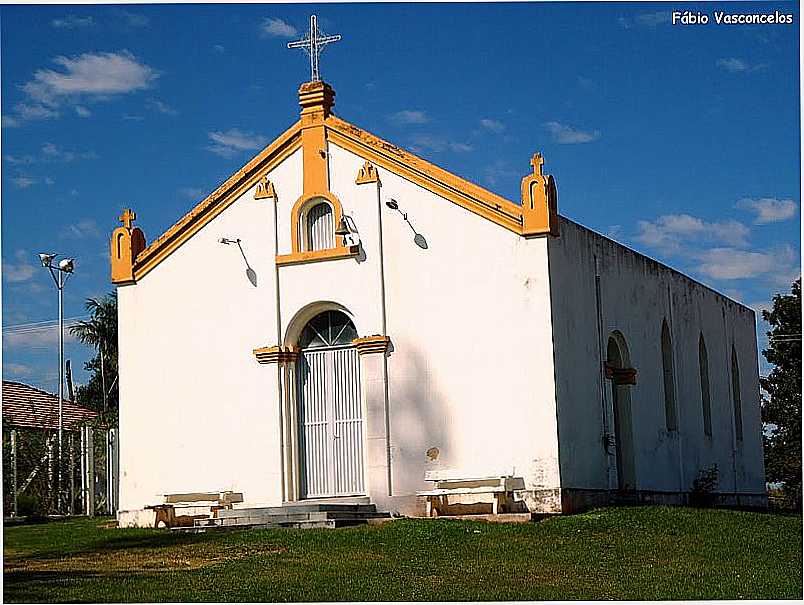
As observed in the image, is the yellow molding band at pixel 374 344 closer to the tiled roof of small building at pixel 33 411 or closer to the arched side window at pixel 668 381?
the arched side window at pixel 668 381

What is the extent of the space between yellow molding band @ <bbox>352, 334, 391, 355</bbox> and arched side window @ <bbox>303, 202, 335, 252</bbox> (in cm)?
177

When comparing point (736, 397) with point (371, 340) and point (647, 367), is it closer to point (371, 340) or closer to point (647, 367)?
point (647, 367)

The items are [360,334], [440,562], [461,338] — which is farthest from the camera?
[360,334]

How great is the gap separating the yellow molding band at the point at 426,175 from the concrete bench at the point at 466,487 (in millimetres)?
3845

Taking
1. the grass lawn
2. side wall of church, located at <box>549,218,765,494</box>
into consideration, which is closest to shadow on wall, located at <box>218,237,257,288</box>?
the grass lawn

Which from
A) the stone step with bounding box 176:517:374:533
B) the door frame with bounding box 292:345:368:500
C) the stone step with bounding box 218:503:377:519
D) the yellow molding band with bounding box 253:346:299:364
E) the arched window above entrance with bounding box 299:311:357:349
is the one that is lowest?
the stone step with bounding box 176:517:374:533

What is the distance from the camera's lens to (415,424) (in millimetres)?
22719

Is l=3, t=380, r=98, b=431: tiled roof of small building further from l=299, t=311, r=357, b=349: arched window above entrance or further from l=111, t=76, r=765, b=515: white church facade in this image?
l=299, t=311, r=357, b=349: arched window above entrance

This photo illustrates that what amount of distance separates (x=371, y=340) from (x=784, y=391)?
2648cm

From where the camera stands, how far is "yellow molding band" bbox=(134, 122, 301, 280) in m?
24.1

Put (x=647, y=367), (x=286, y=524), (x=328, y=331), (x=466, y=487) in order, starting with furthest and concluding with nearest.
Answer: (x=647, y=367)
(x=328, y=331)
(x=466, y=487)
(x=286, y=524)

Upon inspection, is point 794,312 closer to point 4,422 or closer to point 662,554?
point 4,422

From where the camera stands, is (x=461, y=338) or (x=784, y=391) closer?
(x=461, y=338)

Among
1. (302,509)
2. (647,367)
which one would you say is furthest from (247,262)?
(647,367)
